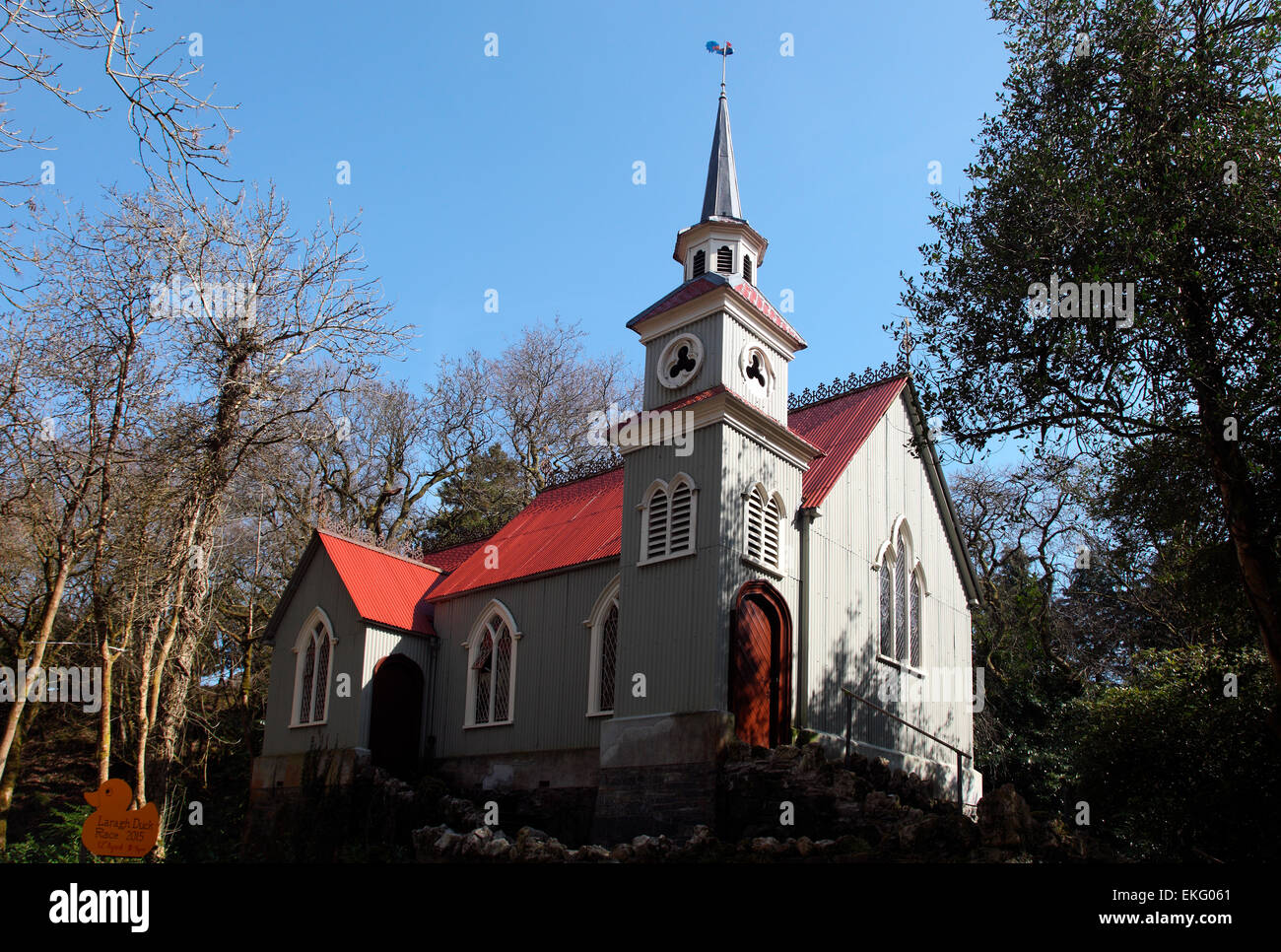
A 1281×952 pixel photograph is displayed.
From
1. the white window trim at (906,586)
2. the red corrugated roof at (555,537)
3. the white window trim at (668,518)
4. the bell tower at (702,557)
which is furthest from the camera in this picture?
the red corrugated roof at (555,537)

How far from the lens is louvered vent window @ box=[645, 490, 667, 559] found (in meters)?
18.5

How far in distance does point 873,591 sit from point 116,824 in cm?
1461

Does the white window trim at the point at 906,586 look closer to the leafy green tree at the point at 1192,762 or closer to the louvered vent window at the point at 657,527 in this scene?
the leafy green tree at the point at 1192,762

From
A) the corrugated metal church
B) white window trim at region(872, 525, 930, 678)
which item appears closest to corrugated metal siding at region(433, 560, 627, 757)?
the corrugated metal church

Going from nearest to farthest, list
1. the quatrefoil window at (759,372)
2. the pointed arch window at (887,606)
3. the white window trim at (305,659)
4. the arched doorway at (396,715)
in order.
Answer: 1. the quatrefoil window at (759,372)
2. the pointed arch window at (887,606)
3. the arched doorway at (396,715)
4. the white window trim at (305,659)

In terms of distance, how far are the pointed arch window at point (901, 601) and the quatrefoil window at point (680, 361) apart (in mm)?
6113

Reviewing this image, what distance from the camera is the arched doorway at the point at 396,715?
75.6 ft

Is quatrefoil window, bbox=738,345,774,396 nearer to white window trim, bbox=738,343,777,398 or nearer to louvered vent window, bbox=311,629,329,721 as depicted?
white window trim, bbox=738,343,777,398

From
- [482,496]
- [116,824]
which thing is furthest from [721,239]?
[482,496]

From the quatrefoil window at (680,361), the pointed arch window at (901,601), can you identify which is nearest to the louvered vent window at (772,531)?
the quatrefoil window at (680,361)

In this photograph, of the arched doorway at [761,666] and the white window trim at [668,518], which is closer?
the arched doorway at [761,666]

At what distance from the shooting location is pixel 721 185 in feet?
74.0

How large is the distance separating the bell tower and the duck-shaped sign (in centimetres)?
722
